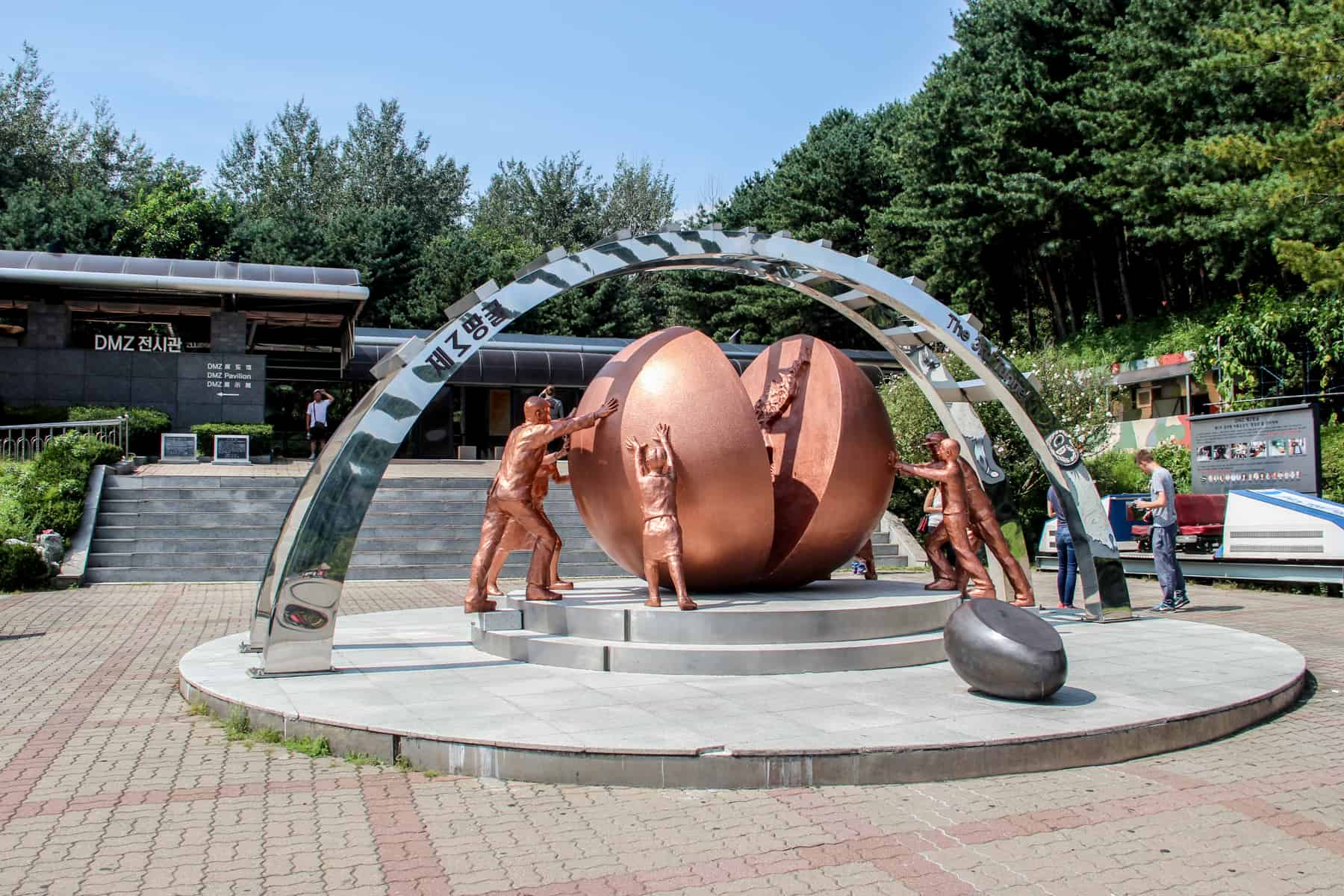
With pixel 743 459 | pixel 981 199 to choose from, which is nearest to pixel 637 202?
pixel 981 199

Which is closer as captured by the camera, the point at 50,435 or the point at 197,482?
the point at 197,482

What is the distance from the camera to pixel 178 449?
25.6 meters

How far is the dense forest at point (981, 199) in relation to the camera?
1040 inches

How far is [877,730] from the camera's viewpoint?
679cm

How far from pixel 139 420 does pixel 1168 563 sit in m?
24.2

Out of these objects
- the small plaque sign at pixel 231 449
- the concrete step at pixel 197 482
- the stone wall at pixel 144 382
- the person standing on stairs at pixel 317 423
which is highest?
the stone wall at pixel 144 382

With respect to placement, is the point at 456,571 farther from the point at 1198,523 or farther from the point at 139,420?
the point at 1198,523

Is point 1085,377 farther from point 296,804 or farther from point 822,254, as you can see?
point 296,804

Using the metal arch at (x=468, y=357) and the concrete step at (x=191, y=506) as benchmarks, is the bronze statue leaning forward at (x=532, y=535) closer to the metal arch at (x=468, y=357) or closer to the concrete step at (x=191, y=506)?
the metal arch at (x=468, y=357)

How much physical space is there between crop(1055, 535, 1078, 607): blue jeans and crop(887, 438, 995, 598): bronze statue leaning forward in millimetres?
3075

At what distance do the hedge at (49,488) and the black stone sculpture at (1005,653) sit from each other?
1654 cm

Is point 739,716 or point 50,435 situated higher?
point 50,435

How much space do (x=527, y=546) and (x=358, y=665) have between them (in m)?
2.22

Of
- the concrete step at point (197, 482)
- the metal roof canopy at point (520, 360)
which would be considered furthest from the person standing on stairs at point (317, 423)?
the metal roof canopy at point (520, 360)
